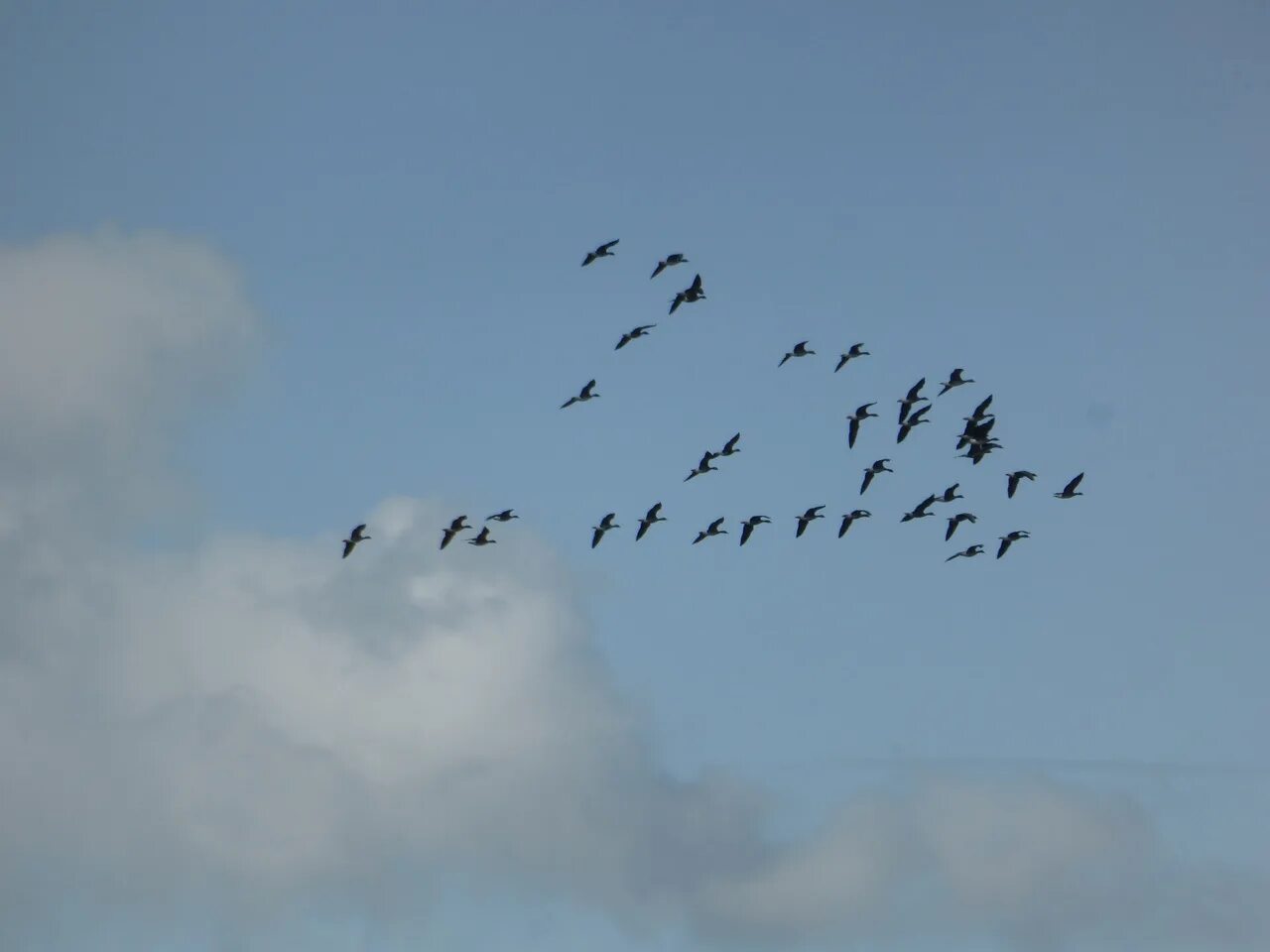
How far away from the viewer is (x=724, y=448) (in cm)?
12638

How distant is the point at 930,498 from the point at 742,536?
12.0 meters

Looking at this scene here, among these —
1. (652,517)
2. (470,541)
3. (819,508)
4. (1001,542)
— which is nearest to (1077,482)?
(1001,542)

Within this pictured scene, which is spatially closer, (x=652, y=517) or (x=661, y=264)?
(x=661, y=264)

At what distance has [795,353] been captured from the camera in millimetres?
122750

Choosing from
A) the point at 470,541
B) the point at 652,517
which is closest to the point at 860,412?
the point at 652,517

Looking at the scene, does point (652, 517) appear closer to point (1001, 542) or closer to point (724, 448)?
point (724, 448)

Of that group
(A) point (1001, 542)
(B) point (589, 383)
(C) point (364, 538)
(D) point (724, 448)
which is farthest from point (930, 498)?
(C) point (364, 538)

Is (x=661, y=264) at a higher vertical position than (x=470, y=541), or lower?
higher

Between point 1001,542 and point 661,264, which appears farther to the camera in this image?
point 1001,542

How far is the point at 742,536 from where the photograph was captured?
422 feet

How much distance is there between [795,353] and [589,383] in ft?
41.9

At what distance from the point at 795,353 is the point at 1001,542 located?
1852 centimetres

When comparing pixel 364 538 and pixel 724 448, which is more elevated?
pixel 724 448

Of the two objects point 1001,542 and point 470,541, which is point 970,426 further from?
point 470,541
